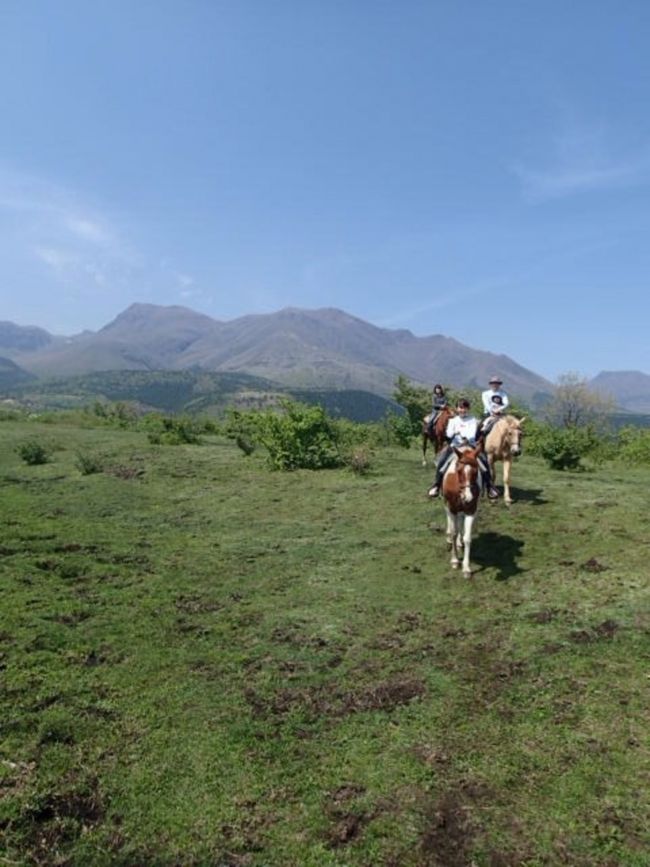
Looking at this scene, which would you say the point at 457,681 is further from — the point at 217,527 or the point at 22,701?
the point at 217,527

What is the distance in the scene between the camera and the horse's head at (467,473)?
1355cm

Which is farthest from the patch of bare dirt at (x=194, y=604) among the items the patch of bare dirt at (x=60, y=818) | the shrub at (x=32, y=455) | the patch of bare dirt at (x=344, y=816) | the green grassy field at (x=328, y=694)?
the shrub at (x=32, y=455)

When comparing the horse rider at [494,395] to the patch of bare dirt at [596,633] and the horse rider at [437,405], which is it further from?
the patch of bare dirt at [596,633]

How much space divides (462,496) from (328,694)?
18.9ft

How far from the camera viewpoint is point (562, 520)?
17.1 m

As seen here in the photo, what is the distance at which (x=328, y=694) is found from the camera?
9.33 meters

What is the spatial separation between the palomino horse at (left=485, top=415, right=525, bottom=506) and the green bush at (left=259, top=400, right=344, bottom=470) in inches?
356

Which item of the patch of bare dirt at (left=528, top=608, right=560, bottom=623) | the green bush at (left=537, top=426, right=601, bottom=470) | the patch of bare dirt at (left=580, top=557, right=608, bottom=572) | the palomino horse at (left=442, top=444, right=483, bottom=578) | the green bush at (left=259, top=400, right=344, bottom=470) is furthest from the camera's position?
the green bush at (left=259, top=400, right=344, bottom=470)

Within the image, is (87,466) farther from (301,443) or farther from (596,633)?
(596,633)

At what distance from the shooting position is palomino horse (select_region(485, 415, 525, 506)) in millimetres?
18984

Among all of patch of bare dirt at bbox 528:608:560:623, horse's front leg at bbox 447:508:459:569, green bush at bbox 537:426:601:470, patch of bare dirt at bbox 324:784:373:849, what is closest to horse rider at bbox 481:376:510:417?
horse's front leg at bbox 447:508:459:569

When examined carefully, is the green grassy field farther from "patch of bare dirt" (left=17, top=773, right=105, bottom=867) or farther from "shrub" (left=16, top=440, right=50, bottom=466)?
"shrub" (left=16, top=440, right=50, bottom=466)

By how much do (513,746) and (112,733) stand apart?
509 cm

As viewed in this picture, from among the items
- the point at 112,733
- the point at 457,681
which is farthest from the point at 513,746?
the point at 112,733
